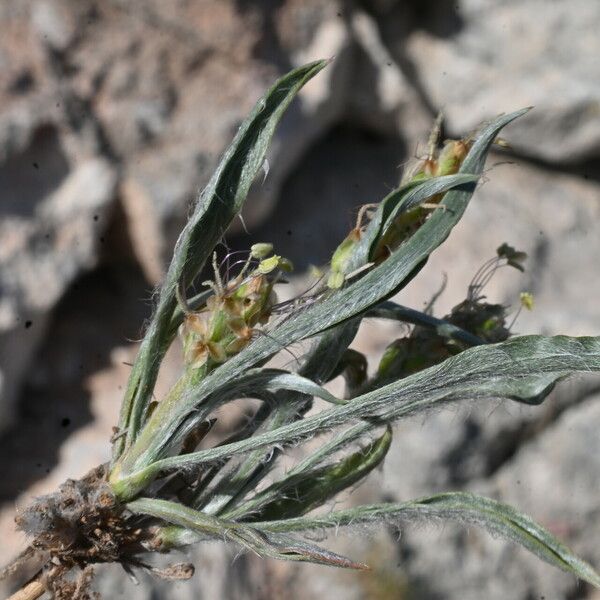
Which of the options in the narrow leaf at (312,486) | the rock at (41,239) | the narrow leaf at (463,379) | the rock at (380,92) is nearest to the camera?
the narrow leaf at (463,379)

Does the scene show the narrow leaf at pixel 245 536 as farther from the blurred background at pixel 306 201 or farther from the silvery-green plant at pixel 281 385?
the blurred background at pixel 306 201

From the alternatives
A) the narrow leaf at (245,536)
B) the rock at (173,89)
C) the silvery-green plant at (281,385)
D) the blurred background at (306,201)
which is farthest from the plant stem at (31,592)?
the rock at (173,89)

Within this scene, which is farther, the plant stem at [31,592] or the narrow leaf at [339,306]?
the plant stem at [31,592]

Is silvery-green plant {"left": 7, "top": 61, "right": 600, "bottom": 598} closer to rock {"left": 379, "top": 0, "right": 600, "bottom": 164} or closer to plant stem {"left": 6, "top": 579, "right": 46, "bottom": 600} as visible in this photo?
plant stem {"left": 6, "top": 579, "right": 46, "bottom": 600}

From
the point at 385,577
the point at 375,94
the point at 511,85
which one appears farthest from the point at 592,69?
the point at 385,577

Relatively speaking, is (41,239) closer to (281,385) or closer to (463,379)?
(281,385)

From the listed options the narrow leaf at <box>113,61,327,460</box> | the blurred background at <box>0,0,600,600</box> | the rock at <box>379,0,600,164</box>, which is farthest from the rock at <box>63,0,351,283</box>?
the narrow leaf at <box>113,61,327,460</box>
